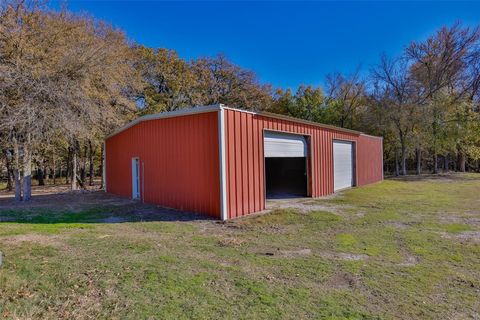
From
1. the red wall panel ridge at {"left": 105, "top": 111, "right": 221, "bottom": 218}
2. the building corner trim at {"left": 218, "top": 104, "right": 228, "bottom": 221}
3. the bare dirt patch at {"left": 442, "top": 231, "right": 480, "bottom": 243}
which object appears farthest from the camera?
the red wall panel ridge at {"left": 105, "top": 111, "right": 221, "bottom": 218}

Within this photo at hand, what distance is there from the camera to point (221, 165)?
741 cm

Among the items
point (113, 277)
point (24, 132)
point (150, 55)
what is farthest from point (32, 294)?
point (150, 55)

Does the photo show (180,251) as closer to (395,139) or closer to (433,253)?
(433,253)

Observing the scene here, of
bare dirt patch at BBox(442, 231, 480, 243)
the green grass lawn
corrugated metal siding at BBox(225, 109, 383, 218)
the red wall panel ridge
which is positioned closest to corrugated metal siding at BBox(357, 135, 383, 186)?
corrugated metal siding at BBox(225, 109, 383, 218)

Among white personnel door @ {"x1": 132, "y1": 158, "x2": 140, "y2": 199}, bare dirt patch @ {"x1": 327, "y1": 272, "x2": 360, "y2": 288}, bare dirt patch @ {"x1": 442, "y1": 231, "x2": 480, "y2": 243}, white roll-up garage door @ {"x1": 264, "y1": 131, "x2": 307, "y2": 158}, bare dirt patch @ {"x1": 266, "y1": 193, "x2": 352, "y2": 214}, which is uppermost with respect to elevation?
white roll-up garage door @ {"x1": 264, "y1": 131, "x2": 307, "y2": 158}

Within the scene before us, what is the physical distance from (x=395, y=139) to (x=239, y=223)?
20993 mm

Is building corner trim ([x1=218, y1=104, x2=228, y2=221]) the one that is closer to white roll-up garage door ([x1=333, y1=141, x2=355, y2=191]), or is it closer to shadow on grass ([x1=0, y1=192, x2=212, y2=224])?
shadow on grass ([x1=0, y1=192, x2=212, y2=224])

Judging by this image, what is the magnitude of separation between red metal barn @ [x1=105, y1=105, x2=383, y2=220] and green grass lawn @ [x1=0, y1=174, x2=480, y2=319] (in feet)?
3.97

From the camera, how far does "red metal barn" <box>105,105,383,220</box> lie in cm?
765

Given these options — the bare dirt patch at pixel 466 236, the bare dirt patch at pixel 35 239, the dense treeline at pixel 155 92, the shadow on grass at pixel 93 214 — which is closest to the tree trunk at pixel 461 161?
the dense treeline at pixel 155 92

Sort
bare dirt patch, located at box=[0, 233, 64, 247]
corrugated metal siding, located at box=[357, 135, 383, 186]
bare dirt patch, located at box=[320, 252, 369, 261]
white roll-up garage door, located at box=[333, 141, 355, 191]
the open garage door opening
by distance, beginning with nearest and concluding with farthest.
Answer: bare dirt patch, located at box=[320, 252, 369, 261]
bare dirt patch, located at box=[0, 233, 64, 247]
the open garage door opening
white roll-up garage door, located at box=[333, 141, 355, 191]
corrugated metal siding, located at box=[357, 135, 383, 186]

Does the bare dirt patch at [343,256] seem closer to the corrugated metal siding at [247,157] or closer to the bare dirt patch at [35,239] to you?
the corrugated metal siding at [247,157]

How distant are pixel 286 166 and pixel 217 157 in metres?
8.67

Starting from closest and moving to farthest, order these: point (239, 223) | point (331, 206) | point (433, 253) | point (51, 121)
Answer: point (433, 253)
point (239, 223)
point (331, 206)
point (51, 121)
